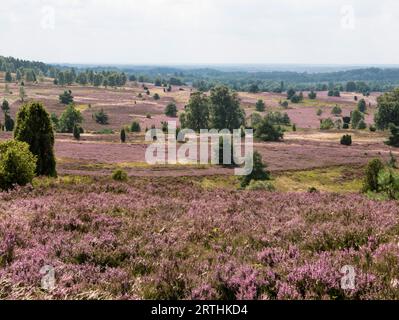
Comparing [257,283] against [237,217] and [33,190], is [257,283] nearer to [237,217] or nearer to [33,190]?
[237,217]

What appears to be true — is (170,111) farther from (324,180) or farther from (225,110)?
(324,180)

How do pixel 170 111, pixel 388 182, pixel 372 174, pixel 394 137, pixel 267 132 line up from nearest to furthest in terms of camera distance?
pixel 388 182
pixel 372 174
pixel 394 137
pixel 267 132
pixel 170 111

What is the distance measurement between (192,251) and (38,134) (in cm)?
2551

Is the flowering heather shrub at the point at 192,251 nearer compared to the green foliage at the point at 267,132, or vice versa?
the flowering heather shrub at the point at 192,251

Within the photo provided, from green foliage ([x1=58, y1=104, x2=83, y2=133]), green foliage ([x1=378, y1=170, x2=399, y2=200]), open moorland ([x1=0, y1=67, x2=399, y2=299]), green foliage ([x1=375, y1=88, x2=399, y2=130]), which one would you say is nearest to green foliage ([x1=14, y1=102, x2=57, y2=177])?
open moorland ([x1=0, y1=67, x2=399, y2=299])

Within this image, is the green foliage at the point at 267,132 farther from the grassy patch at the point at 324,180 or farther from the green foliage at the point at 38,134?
the green foliage at the point at 38,134

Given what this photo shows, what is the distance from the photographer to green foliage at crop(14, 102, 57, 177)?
30766 mm

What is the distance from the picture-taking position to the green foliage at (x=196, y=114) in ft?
436

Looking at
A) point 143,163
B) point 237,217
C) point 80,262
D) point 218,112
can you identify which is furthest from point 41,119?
point 218,112

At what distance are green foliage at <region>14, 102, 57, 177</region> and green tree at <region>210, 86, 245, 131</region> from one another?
108 metres

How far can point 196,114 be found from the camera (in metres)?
134

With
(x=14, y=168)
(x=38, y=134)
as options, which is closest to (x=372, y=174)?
(x=38, y=134)

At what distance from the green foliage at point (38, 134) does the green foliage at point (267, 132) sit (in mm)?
78626

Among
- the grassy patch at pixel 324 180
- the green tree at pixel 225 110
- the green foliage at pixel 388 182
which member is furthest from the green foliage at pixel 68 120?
the green foliage at pixel 388 182
